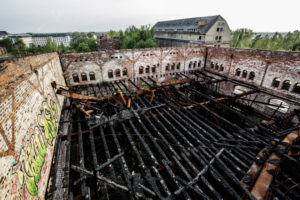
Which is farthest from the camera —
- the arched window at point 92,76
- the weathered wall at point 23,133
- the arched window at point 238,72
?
the arched window at point 238,72

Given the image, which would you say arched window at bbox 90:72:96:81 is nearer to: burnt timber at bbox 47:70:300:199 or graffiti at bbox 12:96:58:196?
burnt timber at bbox 47:70:300:199

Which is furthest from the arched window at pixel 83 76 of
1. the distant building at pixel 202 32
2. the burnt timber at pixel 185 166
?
the distant building at pixel 202 32

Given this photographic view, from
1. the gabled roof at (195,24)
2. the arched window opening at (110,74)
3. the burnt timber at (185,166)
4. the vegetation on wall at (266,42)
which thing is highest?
the gabled roof at (195,24)

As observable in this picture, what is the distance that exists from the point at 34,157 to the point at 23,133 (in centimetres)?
87

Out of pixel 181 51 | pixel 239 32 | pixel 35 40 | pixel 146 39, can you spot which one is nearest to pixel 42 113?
pixel 181 51

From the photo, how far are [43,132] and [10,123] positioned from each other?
7.15ft

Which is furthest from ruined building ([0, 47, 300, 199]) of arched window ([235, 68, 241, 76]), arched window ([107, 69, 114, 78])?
arched window ([107, 69, 114, 78])

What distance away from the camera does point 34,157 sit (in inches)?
166

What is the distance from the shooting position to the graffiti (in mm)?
Answer: 3465

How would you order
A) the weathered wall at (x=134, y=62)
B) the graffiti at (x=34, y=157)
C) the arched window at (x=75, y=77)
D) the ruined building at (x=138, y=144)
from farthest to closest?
the arched window at (x=75, y=77), the weathered wall at (x=134, y=62), the ruined building at (x=138, y=144), the graffiti at (x=34, y=157)

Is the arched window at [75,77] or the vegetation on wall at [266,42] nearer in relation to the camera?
the arched window at [75,77]

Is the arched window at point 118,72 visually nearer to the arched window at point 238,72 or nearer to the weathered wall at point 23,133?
the weathered wall at point 23,133

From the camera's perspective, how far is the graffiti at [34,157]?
346cm

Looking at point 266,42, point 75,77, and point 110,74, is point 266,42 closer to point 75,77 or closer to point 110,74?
point 110,74
